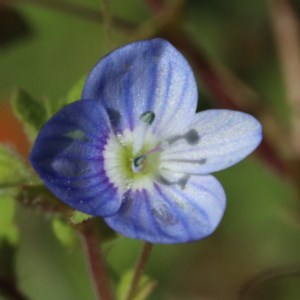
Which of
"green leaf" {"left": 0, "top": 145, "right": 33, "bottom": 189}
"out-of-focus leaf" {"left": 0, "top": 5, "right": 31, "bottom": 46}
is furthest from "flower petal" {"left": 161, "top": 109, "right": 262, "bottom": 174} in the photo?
"out-of-focus leaf" {"left": 0, "top": 5, "right": 31, "bottom": 46}

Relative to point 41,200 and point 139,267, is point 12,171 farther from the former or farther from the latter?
point 139,267

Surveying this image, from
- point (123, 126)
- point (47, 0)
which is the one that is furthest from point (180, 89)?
point (47, 0)

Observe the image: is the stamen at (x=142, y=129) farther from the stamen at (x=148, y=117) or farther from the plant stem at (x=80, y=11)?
the plant stem at (x=80, y=11)

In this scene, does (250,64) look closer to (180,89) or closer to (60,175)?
(180,89)

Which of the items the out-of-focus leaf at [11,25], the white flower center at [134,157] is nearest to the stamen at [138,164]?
the white flower center at [134,157]

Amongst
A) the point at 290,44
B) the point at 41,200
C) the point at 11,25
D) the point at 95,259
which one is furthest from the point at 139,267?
the point at 11,25

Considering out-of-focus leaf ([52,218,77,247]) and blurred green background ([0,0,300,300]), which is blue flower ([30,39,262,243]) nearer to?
out-of-focus leaf ([52,218,77,247])

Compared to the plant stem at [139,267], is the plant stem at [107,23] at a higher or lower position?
higher

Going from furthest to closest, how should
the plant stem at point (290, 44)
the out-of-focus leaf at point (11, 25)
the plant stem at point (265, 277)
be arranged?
the out-of-focus leaf at point (11, 25)
the plant stem at point (290, 44)
the plant stem at point (265, 277)
